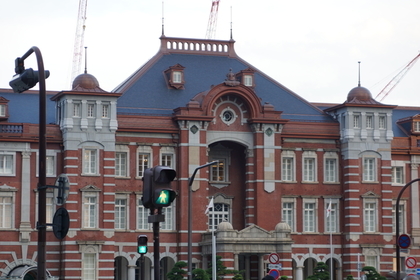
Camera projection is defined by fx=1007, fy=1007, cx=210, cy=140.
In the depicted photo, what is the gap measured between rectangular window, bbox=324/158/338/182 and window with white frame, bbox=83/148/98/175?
1625 cm

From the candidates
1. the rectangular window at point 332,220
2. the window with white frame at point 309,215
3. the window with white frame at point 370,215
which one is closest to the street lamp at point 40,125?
the window with white frame at point 309,215

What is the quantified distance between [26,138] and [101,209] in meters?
6.49

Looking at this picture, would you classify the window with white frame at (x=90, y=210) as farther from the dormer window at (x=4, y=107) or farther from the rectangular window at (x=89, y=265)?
the dormer window at (x=4, y=107)

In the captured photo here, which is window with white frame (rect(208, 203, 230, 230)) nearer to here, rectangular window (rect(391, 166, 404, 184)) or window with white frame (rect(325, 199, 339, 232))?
window with white frame (rect(325, 199, 339, 232))

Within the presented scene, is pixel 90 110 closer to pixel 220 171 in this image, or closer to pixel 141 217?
pixel 141 217

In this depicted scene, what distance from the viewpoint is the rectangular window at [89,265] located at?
205 ft

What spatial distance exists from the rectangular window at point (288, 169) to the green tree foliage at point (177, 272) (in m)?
11.0

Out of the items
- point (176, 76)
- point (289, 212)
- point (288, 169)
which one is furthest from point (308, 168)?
point (176, 76)

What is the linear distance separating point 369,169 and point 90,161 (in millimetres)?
19341

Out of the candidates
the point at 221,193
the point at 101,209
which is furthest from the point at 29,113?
the point at 221,193

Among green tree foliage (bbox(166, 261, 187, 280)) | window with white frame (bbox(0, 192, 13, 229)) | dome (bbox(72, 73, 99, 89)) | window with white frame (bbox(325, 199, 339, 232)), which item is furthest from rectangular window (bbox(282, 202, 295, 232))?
window with white frame (bbox(0, 192, 13, 229))

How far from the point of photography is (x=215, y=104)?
66.8 metres

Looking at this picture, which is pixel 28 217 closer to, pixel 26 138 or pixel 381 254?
pixel 26 138

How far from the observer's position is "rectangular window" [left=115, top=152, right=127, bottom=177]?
2559 inches
